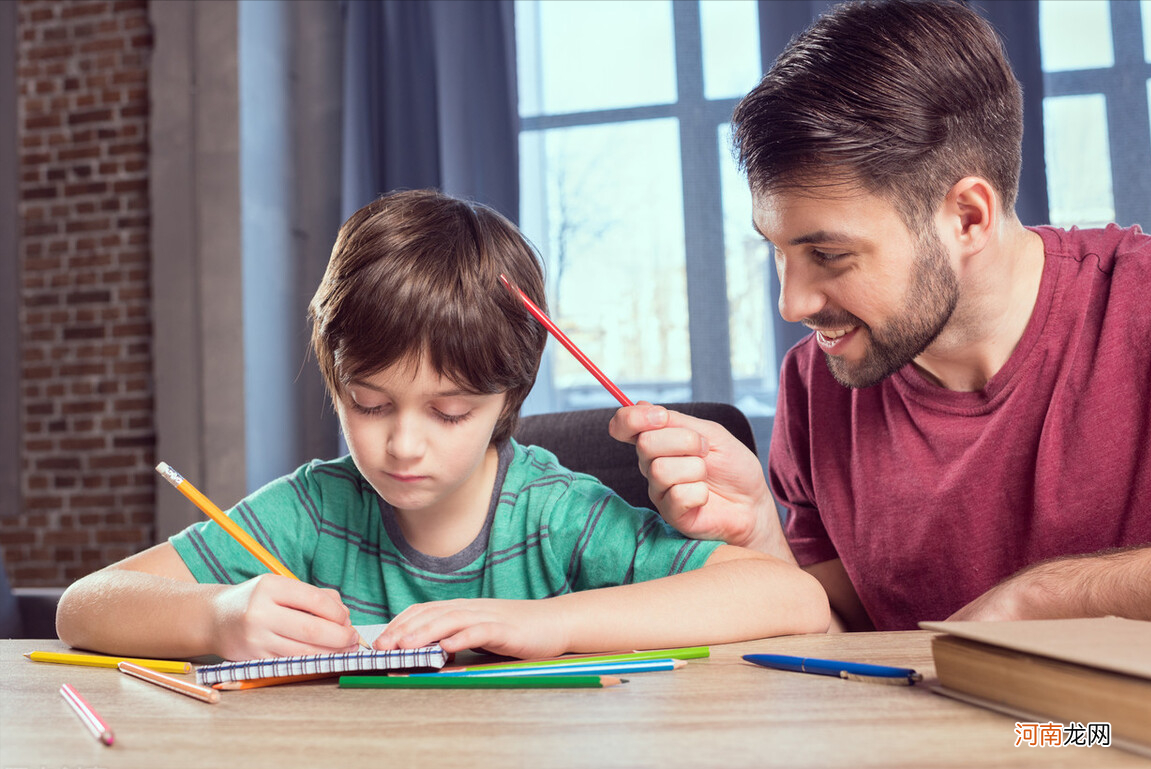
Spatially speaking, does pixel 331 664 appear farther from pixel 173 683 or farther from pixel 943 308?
pixel 943 308

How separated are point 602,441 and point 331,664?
99cm

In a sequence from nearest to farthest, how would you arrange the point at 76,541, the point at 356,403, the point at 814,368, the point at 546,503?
the point at 356,403 < the point at 546,503 < the point at 814,368 < the point at 76,541

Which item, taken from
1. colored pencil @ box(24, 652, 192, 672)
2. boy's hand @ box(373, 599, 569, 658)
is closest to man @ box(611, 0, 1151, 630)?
boy's hand @ box(373, 599, 569, 658)

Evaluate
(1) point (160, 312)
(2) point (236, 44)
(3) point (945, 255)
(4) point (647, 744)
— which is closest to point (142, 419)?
(1) point (160, 312)

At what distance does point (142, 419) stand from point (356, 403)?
3.10 m

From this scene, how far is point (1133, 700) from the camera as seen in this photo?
1.65 feet

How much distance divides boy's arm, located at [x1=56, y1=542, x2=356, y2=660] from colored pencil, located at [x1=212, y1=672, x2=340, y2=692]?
0.19ft

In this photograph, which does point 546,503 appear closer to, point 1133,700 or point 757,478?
point 757,478

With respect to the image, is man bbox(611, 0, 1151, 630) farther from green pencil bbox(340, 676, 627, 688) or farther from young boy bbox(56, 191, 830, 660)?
green pencil bbox(340, 676, 627, 688)

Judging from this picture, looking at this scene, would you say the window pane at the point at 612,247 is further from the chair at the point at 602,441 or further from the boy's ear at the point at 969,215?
the boy's ear at the point at 969,215

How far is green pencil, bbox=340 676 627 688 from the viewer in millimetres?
705

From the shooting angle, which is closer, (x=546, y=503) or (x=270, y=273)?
(x=546, y=503)

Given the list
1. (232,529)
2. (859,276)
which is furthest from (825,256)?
(232,529)

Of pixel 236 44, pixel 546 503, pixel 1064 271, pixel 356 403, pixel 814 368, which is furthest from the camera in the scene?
pixel 236 44
